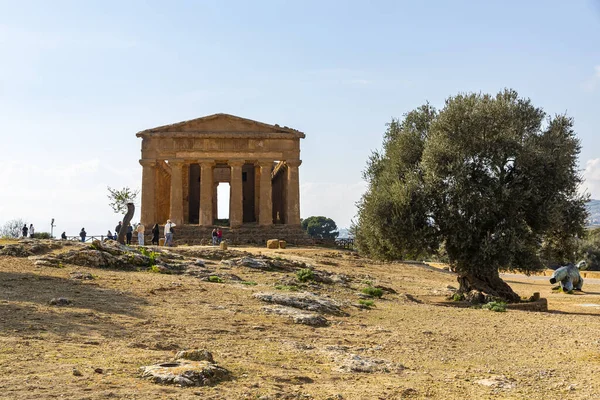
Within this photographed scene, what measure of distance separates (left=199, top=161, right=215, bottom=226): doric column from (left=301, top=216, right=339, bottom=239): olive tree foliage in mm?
68390

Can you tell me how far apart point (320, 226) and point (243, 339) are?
Result: 371 ft

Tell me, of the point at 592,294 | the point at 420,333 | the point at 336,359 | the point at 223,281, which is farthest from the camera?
the point at 592,294

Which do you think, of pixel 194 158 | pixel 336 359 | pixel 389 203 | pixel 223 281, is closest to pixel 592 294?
pixel 389 203

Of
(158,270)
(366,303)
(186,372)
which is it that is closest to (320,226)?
(158,270)

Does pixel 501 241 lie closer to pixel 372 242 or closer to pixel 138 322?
pixel 372 242

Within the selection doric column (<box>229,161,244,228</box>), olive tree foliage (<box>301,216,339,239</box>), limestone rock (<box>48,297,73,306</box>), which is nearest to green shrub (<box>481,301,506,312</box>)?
limestone rock (<box>48,297,73,306</box>)

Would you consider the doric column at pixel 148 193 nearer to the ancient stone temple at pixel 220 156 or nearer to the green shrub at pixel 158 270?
the ancient stone temple at pixel 220 156

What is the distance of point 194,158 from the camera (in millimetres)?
53500

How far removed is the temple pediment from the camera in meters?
53.2

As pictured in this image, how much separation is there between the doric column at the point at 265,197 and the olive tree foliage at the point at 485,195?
2867cm

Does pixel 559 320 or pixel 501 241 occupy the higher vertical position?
pixel 501 241

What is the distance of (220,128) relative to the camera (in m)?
53.5

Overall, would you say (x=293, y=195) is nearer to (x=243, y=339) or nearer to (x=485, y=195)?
(x=485, y=195)

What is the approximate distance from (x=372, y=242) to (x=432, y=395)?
1582 cm
